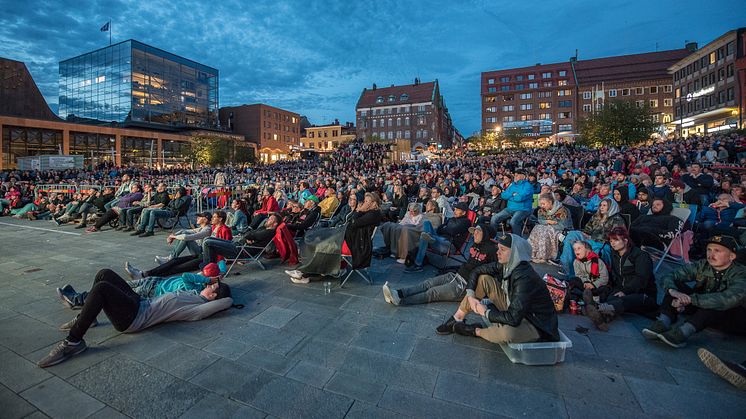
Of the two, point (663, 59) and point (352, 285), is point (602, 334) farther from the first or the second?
point (663, 59)

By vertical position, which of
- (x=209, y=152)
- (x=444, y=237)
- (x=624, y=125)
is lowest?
(x=444, y=237)

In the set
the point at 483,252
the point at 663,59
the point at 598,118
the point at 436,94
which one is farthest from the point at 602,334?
the point at 663,59

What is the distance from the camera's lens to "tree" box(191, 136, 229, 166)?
161 ft

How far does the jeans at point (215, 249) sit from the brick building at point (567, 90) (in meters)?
84.7

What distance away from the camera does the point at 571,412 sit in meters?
2.71

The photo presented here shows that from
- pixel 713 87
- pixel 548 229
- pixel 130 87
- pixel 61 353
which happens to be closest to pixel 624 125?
pixel 713 87

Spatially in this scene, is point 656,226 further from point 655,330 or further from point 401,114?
point 401,114

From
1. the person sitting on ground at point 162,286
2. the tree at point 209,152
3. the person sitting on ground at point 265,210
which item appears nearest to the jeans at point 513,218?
the person sitting on ground at point 265,210

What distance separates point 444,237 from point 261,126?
264 feet

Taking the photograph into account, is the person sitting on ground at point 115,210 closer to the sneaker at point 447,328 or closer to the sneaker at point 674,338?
the sneaker at point 447,328

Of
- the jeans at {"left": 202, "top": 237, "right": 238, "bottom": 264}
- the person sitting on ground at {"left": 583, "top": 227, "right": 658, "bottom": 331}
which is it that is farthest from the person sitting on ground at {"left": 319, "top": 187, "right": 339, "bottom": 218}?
the person sitting on ground at {"left": 583, "top": 227, "right": 658, "bottom": 331}

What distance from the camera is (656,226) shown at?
6527 millimetres

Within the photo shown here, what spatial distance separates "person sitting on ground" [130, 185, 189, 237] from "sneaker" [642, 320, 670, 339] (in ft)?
37.8

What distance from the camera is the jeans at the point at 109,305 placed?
11.6 ft
